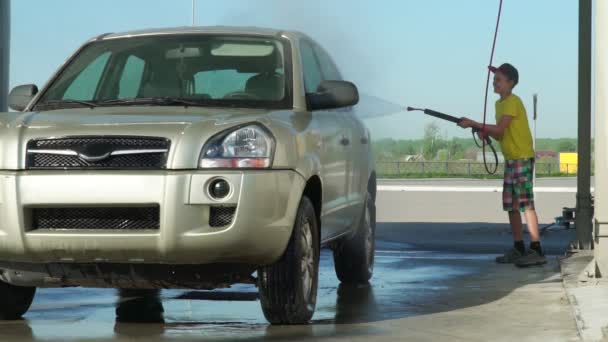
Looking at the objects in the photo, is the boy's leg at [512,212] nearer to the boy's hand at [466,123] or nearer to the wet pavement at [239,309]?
the boy's hand at [466,123]

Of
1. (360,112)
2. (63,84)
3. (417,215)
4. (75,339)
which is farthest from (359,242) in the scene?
(417,215)

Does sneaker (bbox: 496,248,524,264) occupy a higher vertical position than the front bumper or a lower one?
lower

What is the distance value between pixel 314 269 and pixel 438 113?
4.38 m

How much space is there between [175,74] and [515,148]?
165 inches

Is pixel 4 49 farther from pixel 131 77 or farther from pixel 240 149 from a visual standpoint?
pixel 240 149

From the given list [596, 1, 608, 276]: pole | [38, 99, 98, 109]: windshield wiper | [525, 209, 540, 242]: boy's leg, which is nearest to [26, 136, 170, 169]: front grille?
[38, 99, 98, 109]: windshield wiper

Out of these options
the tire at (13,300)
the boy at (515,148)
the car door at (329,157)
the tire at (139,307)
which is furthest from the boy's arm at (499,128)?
the tire at (13,300)

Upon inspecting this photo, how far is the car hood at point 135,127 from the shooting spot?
7.22 meters

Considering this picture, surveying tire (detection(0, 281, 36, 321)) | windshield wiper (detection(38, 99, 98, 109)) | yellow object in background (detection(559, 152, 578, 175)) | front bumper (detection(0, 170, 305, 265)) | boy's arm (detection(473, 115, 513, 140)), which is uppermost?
windshield wiper (detection(38, 99, 98, 109))

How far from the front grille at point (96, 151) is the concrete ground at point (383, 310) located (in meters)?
0.92

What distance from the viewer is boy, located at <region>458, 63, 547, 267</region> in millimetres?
11969

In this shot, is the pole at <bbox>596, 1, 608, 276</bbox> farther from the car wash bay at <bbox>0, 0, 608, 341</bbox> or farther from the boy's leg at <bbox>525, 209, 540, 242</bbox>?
the boy's leg at <bbox>525, 209, 540, 242</bbox>

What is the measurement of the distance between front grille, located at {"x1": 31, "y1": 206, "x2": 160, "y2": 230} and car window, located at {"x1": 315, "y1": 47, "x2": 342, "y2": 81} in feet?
9.15

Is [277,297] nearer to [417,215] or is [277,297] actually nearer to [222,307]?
[222,307]
